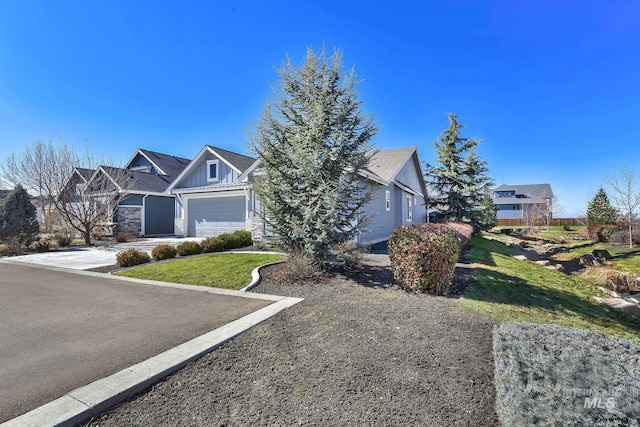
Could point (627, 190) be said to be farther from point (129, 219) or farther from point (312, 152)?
point (129, 219)

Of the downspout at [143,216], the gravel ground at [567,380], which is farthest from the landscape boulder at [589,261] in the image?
the downspout at [143,216]

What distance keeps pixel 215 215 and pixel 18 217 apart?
9.04 meters

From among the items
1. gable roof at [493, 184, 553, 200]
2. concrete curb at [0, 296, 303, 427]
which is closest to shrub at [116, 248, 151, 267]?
concrete curb at [0, 296, 303, 427]

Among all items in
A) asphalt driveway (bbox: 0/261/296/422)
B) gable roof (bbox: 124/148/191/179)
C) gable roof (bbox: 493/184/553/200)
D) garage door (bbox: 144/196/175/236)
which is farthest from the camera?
gable roof (bbox: 493/184/553/200)

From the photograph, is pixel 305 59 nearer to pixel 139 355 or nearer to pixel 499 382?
pixel 139 355

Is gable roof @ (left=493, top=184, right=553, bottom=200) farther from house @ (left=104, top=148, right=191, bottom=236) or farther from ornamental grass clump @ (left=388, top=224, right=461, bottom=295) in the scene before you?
ornamental grass clump @ (left=388, top=224, right=461, bottom=295)

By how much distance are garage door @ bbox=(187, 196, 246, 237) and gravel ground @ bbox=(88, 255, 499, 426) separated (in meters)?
13.3

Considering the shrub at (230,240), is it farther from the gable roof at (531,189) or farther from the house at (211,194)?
the gable roof at (531,189)

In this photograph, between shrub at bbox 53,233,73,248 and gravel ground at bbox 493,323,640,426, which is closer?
gravel ground at bbox 493,323,640,426

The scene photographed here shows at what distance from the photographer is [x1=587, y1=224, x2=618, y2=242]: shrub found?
21781 millimetres

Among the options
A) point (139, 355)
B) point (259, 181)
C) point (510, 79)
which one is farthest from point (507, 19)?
point (139, 355)

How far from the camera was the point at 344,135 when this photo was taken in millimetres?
7719

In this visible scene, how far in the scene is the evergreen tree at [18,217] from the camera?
46.2 feet

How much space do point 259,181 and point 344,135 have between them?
257 cm
